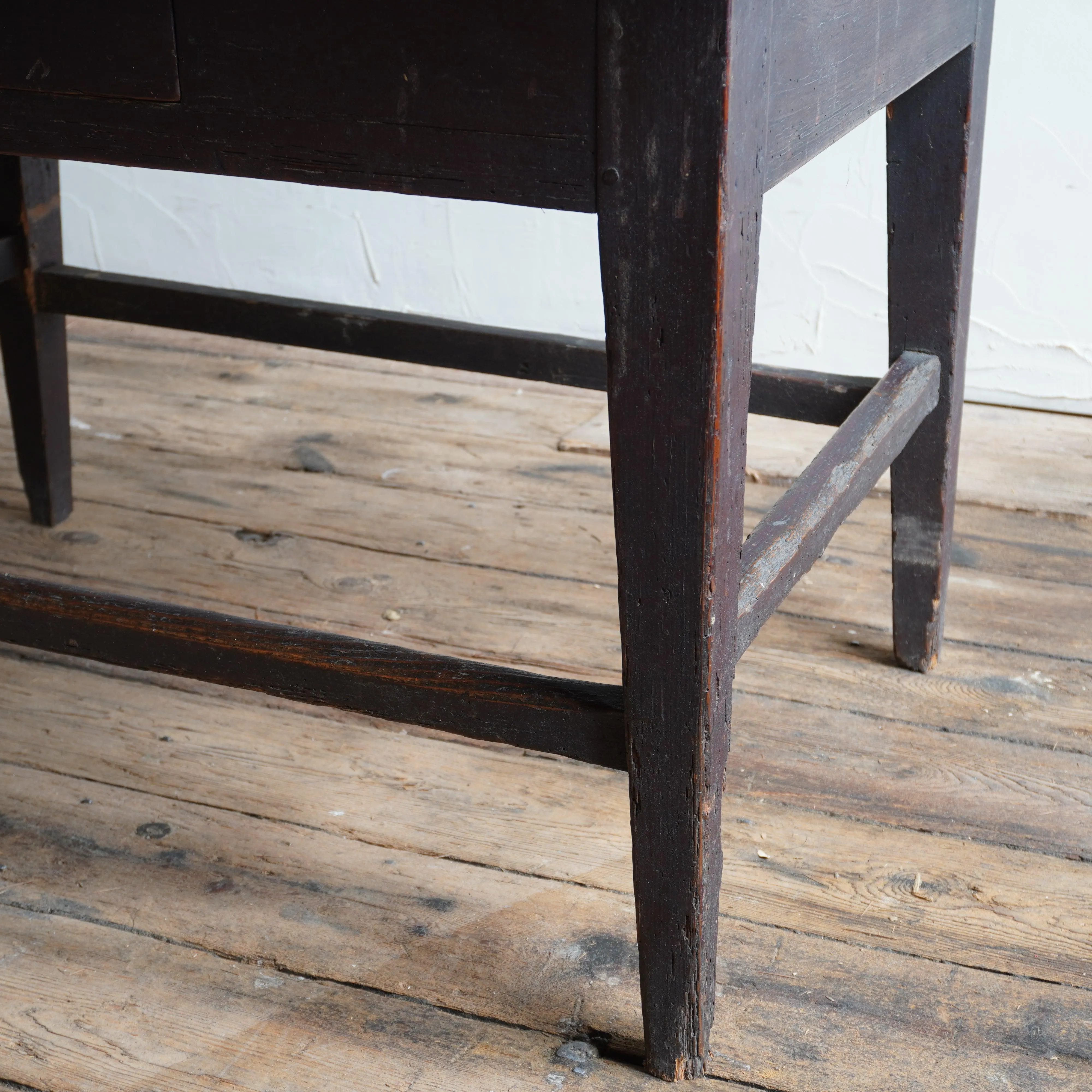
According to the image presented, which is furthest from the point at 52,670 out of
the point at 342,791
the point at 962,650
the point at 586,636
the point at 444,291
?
the point at 444,291

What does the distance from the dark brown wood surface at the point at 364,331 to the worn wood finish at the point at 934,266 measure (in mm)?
89

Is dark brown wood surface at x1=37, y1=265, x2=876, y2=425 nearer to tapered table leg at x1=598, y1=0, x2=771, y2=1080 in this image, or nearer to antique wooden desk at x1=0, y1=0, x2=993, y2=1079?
antique wooden desk at x1=0, y1=0, x2=993, y2=1079

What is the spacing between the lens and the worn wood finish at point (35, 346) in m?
1.47

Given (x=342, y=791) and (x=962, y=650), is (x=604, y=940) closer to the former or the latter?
(x=342, y=791)

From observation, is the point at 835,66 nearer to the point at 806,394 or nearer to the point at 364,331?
the point at 806,394

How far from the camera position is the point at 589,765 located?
48.1 inches

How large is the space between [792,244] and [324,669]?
1.68m

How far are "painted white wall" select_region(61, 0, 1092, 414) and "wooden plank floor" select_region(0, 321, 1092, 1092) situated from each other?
1.62 feet

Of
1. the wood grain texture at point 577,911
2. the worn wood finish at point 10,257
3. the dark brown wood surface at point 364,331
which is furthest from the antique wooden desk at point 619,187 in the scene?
the worn wood finish at point 10,257

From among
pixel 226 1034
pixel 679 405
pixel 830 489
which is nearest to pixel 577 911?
pixel 226 1034

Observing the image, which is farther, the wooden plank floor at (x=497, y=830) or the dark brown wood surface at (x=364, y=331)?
the dark brown wood surface at (x=364, y=331)

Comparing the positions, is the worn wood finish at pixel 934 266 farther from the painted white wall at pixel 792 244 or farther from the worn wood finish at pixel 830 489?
the painted white wall at pixel 792 244

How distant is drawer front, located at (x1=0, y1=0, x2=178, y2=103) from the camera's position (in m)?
0.67

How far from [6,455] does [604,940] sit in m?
1.39
